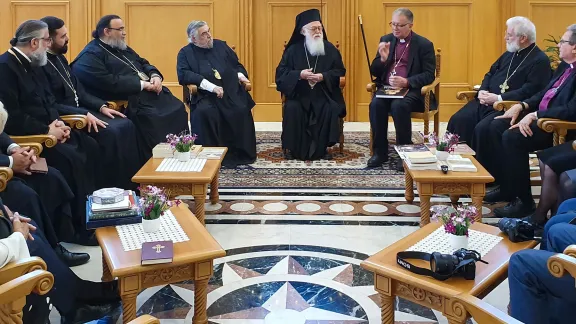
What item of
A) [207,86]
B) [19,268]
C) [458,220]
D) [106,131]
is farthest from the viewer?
[207,86]

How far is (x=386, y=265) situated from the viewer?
7.86ft

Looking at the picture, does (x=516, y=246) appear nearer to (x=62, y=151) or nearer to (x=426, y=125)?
(x=62, y=151)

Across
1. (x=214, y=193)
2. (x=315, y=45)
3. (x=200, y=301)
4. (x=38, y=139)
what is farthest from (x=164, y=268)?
(x=315, y=45)

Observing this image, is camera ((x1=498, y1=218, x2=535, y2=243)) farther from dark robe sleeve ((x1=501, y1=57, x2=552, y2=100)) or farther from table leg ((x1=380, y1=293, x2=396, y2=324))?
dark robe sleeve ((x1=501, y1=57, x2=552, y2=100))

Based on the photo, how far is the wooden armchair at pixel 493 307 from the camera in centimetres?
144

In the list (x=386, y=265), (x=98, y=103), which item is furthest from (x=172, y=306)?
(x=98, y=103)

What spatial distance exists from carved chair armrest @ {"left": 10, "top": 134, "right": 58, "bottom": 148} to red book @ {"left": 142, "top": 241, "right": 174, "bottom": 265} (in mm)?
1566

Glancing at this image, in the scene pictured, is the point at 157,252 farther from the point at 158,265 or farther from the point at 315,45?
the point at 315,45

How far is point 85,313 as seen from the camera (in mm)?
2727

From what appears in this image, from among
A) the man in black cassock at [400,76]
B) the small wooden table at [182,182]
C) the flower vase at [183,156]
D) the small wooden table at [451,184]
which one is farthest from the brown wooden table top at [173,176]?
the man in black cassock at [400,76]

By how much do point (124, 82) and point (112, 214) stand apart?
8.30 ft

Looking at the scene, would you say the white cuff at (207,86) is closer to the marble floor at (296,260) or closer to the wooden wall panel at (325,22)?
the marble floor at (296,260)

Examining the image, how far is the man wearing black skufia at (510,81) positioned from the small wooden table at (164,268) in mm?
2946

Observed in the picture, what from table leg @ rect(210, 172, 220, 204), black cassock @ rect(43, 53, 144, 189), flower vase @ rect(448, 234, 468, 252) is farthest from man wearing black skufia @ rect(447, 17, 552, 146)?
black cassock @ rect(43, 53, 144, 189)
